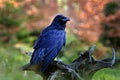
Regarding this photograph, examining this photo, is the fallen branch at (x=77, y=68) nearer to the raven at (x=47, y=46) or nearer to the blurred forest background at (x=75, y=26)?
the raven at (x=47, y=46)

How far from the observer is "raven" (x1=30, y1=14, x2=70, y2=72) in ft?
20.0

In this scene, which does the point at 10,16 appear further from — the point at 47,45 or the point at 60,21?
the point at 47,45

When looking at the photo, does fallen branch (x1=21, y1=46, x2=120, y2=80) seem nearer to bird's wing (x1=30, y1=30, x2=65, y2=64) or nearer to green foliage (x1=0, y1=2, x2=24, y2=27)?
bird's wing (x1=30, y1=30, x2=65, y2=64)

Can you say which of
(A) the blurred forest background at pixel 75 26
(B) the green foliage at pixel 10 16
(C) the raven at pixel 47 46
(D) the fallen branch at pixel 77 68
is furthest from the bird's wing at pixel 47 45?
(B) the green foliage at pixel 10 16

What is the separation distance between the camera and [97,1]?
53.9 ft

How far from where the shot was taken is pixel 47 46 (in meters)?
6.25

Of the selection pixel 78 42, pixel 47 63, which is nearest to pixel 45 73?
pixel 47 63

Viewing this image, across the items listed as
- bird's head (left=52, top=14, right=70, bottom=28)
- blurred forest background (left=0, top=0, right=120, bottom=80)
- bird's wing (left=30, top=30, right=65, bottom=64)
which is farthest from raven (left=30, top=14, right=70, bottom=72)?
blurred forest background (left=0, top=0, right=120, bottom=80)

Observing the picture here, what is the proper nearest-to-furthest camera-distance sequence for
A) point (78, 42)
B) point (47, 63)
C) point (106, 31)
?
point (47, 63) → point (78, 42) → point (106, 31)

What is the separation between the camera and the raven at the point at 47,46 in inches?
240

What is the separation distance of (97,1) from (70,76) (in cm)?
1035

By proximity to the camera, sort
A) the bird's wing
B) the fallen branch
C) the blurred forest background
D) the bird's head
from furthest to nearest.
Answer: the blurred forest background
the bird's head
the fallen branch
the bird's wing

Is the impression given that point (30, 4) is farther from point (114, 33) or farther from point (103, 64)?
point (103, 64)

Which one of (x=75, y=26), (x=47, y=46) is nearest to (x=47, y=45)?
(x=47, y=46)
